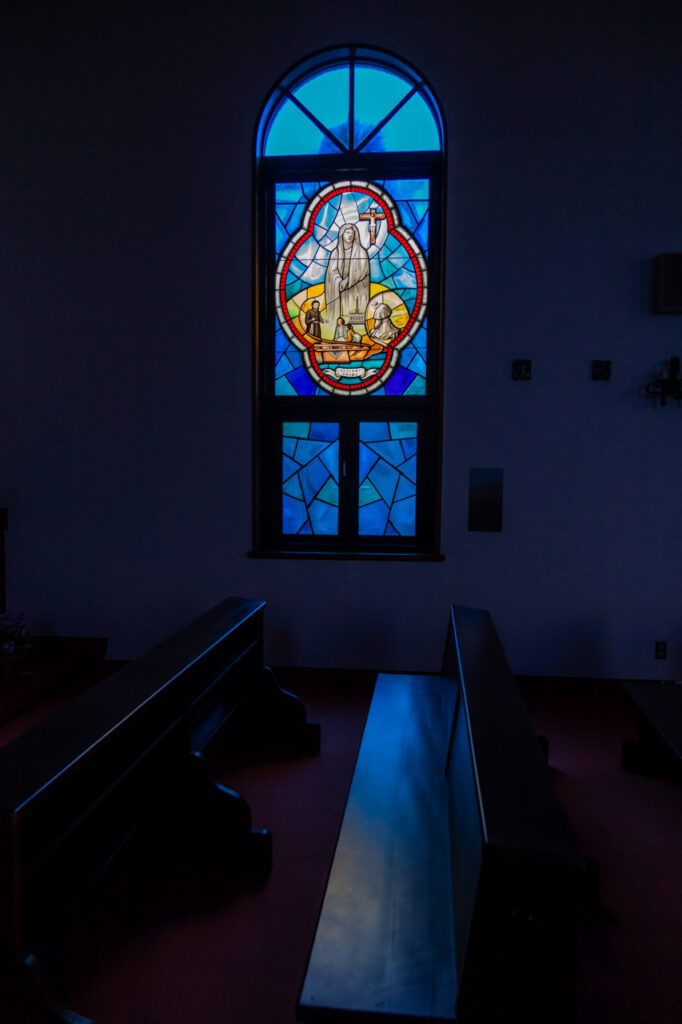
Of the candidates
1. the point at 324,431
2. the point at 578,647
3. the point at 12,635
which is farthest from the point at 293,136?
the point at 578,647

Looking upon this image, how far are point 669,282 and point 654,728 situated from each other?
8.12ft

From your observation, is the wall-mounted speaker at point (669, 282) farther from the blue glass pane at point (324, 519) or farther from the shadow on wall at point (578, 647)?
the blue glass pane at point (324, 519)

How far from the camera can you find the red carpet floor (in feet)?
4.96

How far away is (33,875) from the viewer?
1.45 meters

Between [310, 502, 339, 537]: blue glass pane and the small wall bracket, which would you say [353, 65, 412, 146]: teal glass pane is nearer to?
the small wall bracket

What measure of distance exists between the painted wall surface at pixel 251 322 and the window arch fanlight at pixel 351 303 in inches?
5.2

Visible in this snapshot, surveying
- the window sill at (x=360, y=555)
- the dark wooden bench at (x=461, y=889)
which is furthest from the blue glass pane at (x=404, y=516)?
the dark wooden bench at (x=461, y=889)

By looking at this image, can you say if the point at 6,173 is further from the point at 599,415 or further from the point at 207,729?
the point at 599,415

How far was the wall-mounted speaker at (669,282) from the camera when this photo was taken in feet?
11.5

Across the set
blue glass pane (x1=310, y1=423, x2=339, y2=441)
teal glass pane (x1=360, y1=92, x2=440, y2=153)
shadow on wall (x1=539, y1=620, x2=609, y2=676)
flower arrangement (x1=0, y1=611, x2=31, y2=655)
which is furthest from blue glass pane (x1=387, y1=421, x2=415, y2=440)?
flower arrangement (x1=0, y1=611, x2=31, y2=655)

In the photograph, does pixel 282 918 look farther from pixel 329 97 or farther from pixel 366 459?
pixel 329 97

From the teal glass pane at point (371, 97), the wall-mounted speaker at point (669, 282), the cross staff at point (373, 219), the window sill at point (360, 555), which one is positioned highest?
the teal glass pane at point (371, 97)

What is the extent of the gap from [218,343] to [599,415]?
88.9 inches

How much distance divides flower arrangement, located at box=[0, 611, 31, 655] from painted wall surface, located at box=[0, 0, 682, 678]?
0.51 meters
